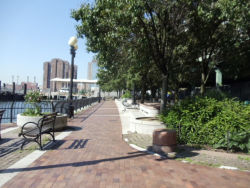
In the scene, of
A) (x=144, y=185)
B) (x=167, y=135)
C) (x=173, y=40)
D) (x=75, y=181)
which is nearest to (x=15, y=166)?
(x=75, y=181)

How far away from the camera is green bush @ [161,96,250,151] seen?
5.97 m

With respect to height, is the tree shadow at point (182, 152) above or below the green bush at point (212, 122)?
below

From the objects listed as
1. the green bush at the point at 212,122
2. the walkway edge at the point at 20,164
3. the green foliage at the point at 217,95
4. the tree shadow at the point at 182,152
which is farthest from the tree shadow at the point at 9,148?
the green foliage at the point at 217,95

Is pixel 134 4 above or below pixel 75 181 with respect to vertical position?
above

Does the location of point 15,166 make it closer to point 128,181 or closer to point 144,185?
point 128,181

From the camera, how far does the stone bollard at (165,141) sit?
587cm

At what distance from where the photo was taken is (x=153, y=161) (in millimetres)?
5262

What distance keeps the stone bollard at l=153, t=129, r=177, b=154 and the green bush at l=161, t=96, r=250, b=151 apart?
0.94 metres

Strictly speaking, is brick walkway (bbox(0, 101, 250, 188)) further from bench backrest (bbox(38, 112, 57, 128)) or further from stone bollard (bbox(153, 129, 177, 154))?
bench backrest (bbox(38, 112, 57, 128))

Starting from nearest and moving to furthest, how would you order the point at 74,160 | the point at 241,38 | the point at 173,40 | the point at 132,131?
the point at 74,160, the point at 132,131, the point at 173,40, the point at 241,38

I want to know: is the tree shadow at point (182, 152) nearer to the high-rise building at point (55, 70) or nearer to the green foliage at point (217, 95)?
the green foliage at point (217, 95)

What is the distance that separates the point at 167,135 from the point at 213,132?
5.09ft

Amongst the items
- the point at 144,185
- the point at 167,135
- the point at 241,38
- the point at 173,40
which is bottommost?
the point at 144,185

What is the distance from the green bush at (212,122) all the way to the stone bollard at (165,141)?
0.94m
